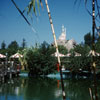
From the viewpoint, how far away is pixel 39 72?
14.3m

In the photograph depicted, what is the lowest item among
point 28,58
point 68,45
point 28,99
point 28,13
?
point 28,99

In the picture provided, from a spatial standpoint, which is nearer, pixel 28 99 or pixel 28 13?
pixel 28 13

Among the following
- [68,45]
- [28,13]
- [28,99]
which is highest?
[68,45]

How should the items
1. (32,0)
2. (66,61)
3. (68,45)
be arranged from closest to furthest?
1. (32,0)
2. (66,61)
3. (68,45)

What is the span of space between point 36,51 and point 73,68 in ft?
9.86

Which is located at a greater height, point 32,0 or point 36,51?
point 36,51

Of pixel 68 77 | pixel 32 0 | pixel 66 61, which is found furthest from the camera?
pixel 66 61

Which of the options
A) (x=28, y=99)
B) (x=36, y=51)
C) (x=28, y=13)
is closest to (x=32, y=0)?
(x=28, y=13)

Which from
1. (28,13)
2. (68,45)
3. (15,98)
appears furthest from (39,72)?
(68,45)

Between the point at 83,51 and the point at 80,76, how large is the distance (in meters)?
1.79

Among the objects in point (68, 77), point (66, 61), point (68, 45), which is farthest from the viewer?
point (68, 45)

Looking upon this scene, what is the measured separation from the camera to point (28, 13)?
84cm

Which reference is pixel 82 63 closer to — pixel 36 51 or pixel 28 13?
pixel 36 51

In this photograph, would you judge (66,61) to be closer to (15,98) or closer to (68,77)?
(68,77)
